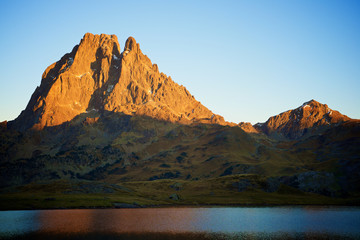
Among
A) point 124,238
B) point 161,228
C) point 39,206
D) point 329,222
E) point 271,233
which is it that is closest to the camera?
point 124,238

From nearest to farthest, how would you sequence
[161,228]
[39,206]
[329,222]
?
[161,228] < [329,222] < [39,206]

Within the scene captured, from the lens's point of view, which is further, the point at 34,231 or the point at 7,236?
the point at 34,231

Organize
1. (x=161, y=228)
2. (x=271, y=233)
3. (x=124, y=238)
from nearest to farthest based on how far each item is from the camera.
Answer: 1. (x=124, y=238)
2. (x=271, y=233)
3. (x=161, y=228)

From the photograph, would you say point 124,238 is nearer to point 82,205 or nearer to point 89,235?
point 89,235

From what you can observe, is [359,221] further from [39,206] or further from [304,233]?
[39,206]

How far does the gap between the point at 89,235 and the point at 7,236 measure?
2212cm

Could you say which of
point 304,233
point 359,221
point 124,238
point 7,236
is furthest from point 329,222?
point 7,236

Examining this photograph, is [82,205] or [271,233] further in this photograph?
[82,205]

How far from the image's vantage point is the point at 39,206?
19150 centimetres

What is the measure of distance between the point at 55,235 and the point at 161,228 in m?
32.5

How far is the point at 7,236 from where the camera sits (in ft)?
311

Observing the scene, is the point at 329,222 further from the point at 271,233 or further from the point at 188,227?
the point at 188,227

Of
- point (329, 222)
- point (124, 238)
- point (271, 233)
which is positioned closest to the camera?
point (124, 238)

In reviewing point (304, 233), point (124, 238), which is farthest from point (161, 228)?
point (304, 233)
